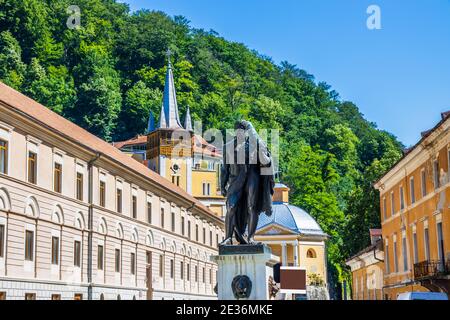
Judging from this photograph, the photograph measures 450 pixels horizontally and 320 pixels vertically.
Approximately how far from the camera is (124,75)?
8262 centimetres

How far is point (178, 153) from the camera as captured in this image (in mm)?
88375

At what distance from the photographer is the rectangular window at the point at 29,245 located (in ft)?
100

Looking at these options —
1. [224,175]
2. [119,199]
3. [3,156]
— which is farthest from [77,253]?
[224,175]

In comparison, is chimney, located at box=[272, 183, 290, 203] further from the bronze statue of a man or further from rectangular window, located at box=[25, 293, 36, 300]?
the bronze statue of a man

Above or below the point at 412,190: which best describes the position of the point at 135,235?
below

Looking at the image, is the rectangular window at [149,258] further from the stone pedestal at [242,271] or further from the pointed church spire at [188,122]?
the pointed church spire at [188,122]

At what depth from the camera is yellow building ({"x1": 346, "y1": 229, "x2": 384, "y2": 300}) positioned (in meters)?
47.0

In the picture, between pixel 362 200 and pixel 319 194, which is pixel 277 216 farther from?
pixel 362 200

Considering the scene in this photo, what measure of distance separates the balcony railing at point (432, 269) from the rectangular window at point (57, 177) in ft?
55.0

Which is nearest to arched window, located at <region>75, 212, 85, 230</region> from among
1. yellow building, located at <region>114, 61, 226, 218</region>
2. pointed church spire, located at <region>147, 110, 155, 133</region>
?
yellow building, located at <region>114, 61, 226, 218</region>

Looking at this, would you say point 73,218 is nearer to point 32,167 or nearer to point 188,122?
point 32,167

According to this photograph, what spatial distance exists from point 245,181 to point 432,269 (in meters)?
23.3

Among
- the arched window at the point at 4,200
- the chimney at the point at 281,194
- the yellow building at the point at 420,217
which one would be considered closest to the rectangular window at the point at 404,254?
the yellow building at the point at 420,217
